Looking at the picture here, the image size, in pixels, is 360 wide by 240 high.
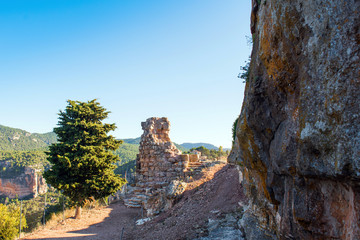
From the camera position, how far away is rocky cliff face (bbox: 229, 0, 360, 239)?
2393 mm

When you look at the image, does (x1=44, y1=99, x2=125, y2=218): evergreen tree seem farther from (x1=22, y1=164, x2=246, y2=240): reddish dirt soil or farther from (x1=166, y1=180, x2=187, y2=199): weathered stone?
(x1=166, y1=180, x2=187, y2=199): weathered stone

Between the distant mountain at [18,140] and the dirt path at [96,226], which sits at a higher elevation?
the distant mountain at [18,140]

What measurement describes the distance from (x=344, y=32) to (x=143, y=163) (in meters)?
17.5

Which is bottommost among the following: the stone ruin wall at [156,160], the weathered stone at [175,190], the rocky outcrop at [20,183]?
the rocky outcrop at [20,183]

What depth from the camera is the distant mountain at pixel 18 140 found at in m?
89.0

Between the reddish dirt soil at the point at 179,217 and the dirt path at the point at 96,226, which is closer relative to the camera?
the reddish dirt soil at the point at 179,217

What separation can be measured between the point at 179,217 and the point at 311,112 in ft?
29.1

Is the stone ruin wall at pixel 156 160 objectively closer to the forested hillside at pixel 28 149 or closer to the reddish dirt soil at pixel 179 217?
the reddish dirt soil at pixel 179 217

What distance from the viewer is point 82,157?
50.3 ft

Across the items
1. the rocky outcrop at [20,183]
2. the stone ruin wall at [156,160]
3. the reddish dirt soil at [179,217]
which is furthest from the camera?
the rocky outcrop at [20,183]

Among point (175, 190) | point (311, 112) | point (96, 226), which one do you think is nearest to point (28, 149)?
point (96, 226)

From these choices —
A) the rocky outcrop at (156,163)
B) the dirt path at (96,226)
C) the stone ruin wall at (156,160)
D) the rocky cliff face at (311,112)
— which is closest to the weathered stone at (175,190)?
the rocky outcrop at (156,163)

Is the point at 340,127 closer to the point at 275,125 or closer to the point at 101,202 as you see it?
the point at 275,125

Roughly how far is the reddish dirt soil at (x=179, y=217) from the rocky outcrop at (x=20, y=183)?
54716mm
